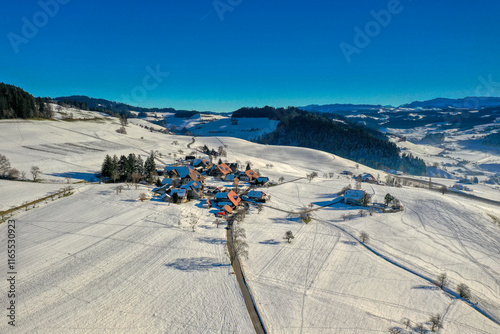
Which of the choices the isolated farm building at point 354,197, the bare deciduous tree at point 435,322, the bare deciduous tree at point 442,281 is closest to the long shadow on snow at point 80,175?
the isolated farm building at point 354,197

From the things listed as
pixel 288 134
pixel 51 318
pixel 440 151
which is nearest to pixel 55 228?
pixel 51 318

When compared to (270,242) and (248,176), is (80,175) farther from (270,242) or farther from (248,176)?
(270,242)

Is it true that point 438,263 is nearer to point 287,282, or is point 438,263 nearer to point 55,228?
point 287,282

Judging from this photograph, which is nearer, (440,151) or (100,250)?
(100,250)

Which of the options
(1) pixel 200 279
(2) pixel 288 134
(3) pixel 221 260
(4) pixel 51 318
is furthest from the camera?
(2) pixel 288 134

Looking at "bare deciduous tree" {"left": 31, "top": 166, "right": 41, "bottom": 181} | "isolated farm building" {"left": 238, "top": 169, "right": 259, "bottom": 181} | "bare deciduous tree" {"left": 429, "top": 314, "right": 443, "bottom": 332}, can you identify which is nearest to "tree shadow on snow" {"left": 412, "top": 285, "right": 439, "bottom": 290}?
"bare deciduous tree" {"left": 429, "top": 314, "right": 443, "bottom": 332}

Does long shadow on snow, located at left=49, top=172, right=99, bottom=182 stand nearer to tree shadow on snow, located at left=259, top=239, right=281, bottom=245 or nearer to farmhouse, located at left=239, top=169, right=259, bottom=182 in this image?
farmhouse, located at left=239, top=169, right=259, bottom=182

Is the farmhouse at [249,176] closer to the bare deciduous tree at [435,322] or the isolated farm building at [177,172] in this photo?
the isolated farm building at [177,172]
